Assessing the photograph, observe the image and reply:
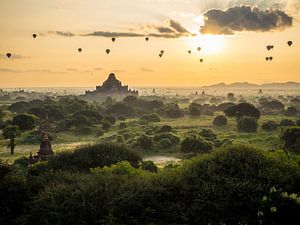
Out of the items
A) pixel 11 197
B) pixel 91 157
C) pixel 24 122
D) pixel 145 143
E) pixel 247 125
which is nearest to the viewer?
pixel 11 197

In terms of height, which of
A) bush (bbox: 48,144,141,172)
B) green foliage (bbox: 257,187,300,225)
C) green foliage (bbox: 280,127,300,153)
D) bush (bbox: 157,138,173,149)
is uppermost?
bush (bbox: 48,144,141,172)

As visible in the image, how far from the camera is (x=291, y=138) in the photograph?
2685 inches

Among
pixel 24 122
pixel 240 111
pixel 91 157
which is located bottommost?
pixel 24 122

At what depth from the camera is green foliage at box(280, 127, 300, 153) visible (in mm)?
65569

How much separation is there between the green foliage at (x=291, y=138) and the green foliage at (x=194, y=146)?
1281 centimetres

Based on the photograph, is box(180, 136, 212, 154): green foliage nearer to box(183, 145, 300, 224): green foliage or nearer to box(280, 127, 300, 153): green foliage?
box(280, 127, 300, 153): green foliage

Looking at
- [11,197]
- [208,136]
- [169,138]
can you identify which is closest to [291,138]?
[208,136]

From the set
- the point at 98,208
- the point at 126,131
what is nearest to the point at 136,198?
the point at 98,208

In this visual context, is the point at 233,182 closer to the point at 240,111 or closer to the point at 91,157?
the point at 91,157

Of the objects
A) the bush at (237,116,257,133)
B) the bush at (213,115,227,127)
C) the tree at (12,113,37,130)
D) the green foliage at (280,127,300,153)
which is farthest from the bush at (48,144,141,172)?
the bush at (213,115,227,127)

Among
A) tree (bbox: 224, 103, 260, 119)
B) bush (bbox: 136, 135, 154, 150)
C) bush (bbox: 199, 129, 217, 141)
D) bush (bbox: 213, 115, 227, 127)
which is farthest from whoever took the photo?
bush (bbox: 213, 115, 227, 127)

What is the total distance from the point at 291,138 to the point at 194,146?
16.4 metres

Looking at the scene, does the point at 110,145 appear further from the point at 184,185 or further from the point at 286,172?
the point at 286,172

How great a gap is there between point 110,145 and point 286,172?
58.0 feet
